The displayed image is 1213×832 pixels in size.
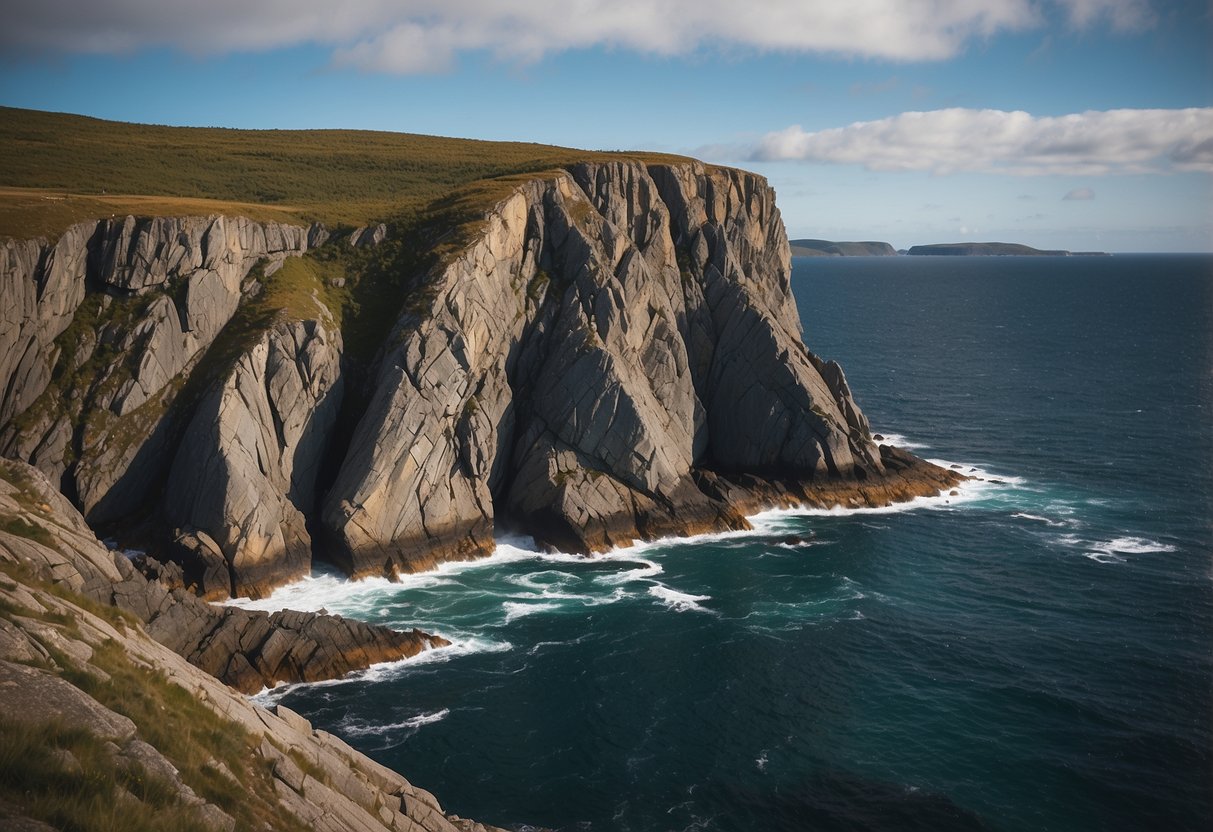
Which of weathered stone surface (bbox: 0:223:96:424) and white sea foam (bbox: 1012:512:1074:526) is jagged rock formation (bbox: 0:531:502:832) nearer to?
weathered stone surface (bbox: 0:223:96:424)

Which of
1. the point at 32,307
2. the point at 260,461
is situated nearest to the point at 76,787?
the point at 260,461

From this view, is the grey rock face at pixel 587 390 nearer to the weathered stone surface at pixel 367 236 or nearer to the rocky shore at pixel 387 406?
the rocky shore at pixel 387 406

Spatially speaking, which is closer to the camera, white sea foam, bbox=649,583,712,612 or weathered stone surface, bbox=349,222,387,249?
white sea foam, bbox=649,583,712,612

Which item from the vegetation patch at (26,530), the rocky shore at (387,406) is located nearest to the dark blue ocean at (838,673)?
the rocky shore at (387,406)

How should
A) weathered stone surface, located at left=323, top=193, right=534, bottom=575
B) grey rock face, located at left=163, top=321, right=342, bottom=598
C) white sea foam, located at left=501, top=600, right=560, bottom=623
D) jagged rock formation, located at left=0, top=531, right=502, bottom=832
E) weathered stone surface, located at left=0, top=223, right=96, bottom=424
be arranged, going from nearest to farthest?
jagged rock formation, located at left=0, top=531, right=502, bottom=832 → white sea foam, located at left=501, top=600, right=560, bottom=623 → grey rock face, located at left=163, top=321, right=342, bottom=598 → weathered stone surface, located at left=0, top=223, right=96, bottom=424 → weathered stone surface, located at left=323, top=193, right=534, bottom=575

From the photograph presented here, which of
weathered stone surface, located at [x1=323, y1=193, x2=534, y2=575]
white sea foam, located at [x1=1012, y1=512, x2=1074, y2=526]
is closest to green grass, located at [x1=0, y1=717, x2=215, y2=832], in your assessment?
weathered stone surface, located at [x1=323, y1=193, x2=534, y2=575]

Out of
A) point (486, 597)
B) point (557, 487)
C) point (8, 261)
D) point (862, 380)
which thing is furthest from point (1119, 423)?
point (8, 261)

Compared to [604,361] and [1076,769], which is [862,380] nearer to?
[604,361]
